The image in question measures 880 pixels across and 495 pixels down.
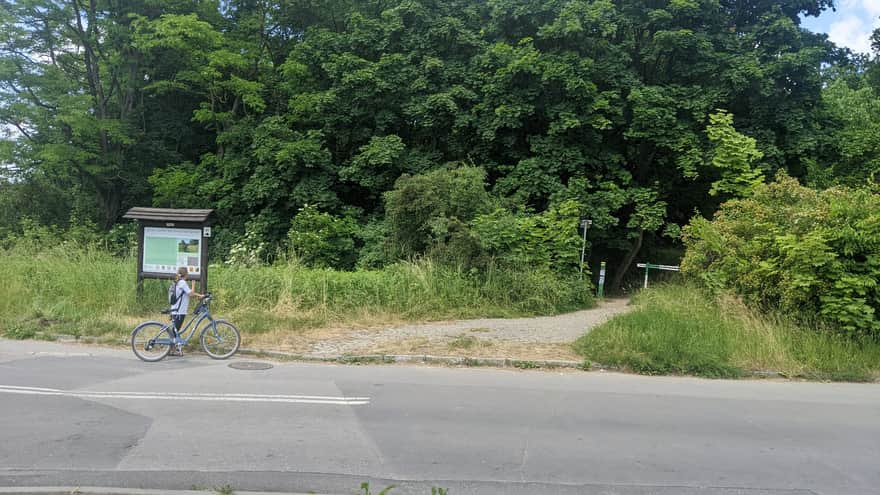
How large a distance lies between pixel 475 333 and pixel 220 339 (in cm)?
491

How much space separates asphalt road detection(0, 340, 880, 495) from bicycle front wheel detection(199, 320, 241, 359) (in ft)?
3.41

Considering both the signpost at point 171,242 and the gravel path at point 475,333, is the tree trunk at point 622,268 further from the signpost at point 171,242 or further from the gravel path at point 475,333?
the signpost at point 171,242

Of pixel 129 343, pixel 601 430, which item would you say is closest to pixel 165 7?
pixel 129 343

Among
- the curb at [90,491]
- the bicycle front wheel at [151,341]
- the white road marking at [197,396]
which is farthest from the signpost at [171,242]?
the curb at [90,491]

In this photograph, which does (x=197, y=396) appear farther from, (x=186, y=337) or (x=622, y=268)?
(x=622, y=268)

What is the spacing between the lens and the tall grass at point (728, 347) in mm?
9281

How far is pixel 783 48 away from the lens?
2181 centimetres

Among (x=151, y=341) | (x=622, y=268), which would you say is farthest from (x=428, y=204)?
(x=622, y=268)

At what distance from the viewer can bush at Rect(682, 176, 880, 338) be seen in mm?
10102

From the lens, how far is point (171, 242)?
12.5 metres

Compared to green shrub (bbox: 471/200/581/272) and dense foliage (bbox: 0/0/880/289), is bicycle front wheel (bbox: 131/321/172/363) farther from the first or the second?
green shrub (bbox: 471/200/581/272)

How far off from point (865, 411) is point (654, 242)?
76.0ft

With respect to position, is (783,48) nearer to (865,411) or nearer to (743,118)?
(743,118)

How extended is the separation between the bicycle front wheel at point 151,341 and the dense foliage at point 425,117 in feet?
27.2
